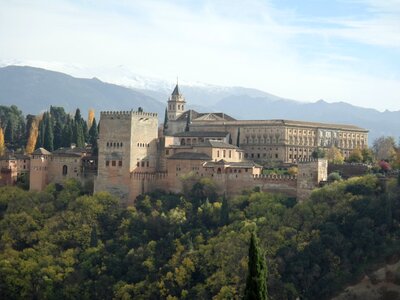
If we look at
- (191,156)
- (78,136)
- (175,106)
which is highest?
(175,106)

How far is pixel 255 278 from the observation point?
35.8 m

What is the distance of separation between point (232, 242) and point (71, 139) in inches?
982

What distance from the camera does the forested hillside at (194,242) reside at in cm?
5191

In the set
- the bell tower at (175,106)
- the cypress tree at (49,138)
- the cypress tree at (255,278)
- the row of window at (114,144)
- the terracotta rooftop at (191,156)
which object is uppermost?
the bell tower at (175,106)

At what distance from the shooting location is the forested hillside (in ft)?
170

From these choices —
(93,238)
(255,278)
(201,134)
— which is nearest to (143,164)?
(93,238)

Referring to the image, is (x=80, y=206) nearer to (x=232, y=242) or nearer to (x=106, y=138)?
(x=106, y=138)

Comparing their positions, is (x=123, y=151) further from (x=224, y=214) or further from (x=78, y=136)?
(x=78, y=136)

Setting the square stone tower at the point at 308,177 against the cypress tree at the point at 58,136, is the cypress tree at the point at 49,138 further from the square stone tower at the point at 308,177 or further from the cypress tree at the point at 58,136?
the square stone tower at the point at 308,177

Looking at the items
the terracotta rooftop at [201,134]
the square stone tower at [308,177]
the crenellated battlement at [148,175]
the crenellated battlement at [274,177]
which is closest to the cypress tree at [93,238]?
the crenellated battlement at [148,175]

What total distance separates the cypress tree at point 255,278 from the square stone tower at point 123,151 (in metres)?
26.5

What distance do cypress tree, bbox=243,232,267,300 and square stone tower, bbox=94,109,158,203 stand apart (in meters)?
26.5

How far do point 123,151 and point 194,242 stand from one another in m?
10.2

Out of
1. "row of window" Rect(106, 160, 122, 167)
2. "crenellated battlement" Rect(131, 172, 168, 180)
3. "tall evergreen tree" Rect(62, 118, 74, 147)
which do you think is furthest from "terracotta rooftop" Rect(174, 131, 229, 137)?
"tall evergreen tree" Rect(62, 118, 74, 147)
